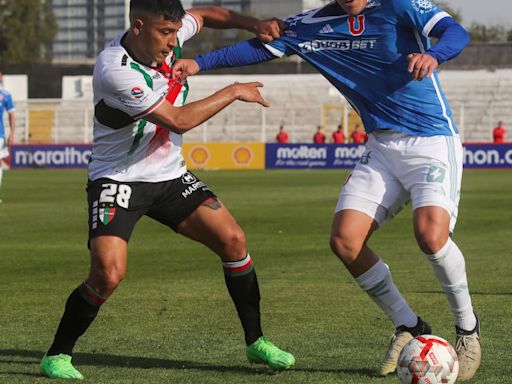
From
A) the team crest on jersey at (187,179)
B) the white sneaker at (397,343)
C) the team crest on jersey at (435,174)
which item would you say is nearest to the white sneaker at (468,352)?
the white sneaker at (397,343)

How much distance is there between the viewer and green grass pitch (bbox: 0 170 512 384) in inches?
281

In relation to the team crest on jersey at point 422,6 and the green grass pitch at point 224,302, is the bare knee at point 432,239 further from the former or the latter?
the team crest on jersey at point 422,6

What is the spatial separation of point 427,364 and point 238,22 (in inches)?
111

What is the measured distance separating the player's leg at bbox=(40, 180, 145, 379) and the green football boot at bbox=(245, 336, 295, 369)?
0.97 m

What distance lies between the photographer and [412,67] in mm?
6473

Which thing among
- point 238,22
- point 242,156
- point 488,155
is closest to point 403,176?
point 238,22

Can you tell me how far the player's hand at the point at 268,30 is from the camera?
7.49m

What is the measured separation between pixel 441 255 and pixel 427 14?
1.47m

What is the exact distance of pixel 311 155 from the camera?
Answer: 4553cm

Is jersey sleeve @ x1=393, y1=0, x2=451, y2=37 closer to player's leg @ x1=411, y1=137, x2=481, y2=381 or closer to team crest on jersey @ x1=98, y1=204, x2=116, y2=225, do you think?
player's leg @ x1=411, y1=137, x2=481, y2=381

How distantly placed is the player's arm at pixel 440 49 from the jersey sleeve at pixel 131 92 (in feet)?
4.98

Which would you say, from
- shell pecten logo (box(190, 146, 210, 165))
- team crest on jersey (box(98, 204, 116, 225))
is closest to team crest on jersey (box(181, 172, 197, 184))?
team crest on jersey (box(98, 204, 116, 225))

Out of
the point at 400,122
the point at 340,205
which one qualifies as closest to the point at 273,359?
the point at 340,205

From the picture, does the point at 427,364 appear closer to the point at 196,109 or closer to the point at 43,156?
the point at 196,109
